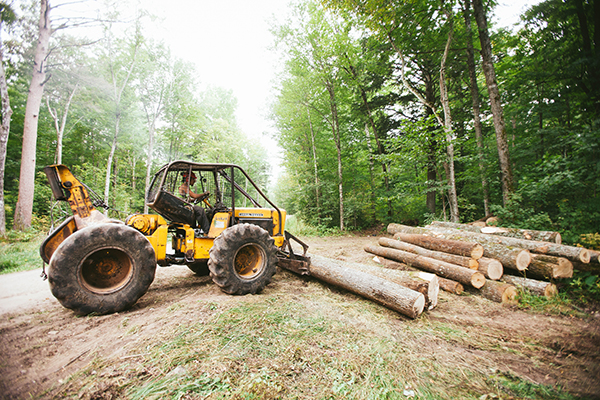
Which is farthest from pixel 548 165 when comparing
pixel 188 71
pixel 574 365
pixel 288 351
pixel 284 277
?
pixel 188 71

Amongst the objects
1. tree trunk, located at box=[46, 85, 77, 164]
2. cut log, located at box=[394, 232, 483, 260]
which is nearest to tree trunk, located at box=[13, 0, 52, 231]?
tree trunk, located at box=[46, 85, 77, 164]

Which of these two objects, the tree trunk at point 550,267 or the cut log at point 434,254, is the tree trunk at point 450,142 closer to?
the cut log at point 434,254

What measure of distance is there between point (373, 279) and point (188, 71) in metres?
20.5

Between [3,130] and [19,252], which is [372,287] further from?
[3,130]

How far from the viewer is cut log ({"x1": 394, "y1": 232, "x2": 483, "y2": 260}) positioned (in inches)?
181

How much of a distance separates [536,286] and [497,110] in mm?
5483

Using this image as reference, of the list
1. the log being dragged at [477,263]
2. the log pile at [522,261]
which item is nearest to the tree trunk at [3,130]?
the log pile at [522,261]

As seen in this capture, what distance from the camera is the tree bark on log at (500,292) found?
12.7ft

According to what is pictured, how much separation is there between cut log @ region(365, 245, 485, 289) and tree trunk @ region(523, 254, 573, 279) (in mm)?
992

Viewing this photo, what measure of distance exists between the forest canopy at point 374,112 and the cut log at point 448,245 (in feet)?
7.74

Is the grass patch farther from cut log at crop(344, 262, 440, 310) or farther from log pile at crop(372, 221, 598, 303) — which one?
log pile at crop(372, 221, 598, 303)

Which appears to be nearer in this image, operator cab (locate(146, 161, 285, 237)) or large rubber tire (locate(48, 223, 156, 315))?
large rubber tire (locate(48, 223, 156, 315))

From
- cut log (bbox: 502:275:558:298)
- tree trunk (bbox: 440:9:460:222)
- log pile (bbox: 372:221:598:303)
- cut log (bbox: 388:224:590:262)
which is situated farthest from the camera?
tree trunk (bbox: 440:9:460:222)

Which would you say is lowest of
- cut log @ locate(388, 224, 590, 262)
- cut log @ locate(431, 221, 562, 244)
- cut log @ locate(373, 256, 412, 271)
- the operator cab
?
cut log @ locate(373, 256, 412, 271)
